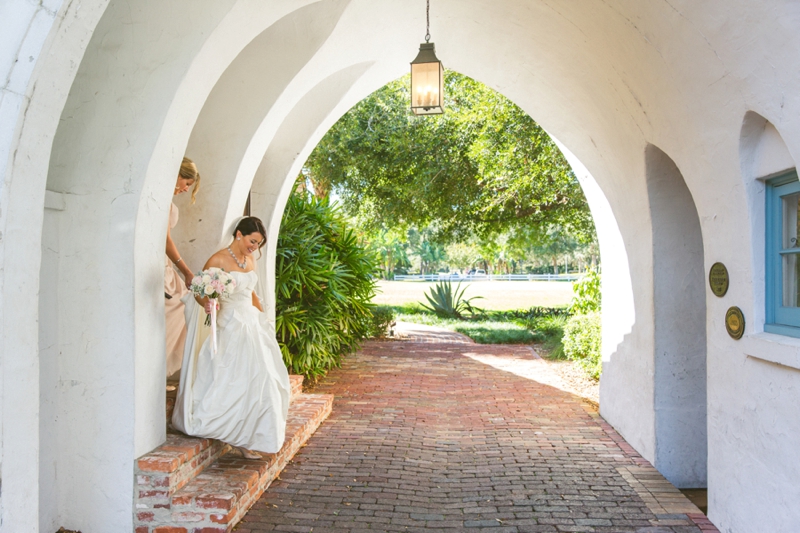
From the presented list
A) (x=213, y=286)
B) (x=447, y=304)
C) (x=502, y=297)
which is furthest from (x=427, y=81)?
(x=502, y=297)

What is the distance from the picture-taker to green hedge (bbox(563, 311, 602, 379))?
28.9ft

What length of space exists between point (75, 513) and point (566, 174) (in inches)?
342

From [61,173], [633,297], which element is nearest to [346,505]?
[61,173]

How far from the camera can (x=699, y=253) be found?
519 cm

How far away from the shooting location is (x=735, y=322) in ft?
12.4

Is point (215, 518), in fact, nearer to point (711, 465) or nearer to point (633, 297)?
point (711, 465)

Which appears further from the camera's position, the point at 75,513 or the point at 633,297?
the point at 633,297

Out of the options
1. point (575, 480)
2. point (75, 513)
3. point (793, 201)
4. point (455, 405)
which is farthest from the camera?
point (455, 405)

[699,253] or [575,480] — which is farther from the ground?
[699,253]

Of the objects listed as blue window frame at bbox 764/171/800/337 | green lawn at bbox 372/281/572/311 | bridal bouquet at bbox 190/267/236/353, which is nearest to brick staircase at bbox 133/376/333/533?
bridal bouquet at bbox 190/267/236/353

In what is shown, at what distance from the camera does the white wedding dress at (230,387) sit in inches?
166

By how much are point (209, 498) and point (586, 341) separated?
22.4 ft

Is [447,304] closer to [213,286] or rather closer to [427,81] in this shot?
[427,81]

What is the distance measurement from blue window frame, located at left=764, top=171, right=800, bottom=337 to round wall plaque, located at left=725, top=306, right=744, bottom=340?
Result: 0.17 metres
